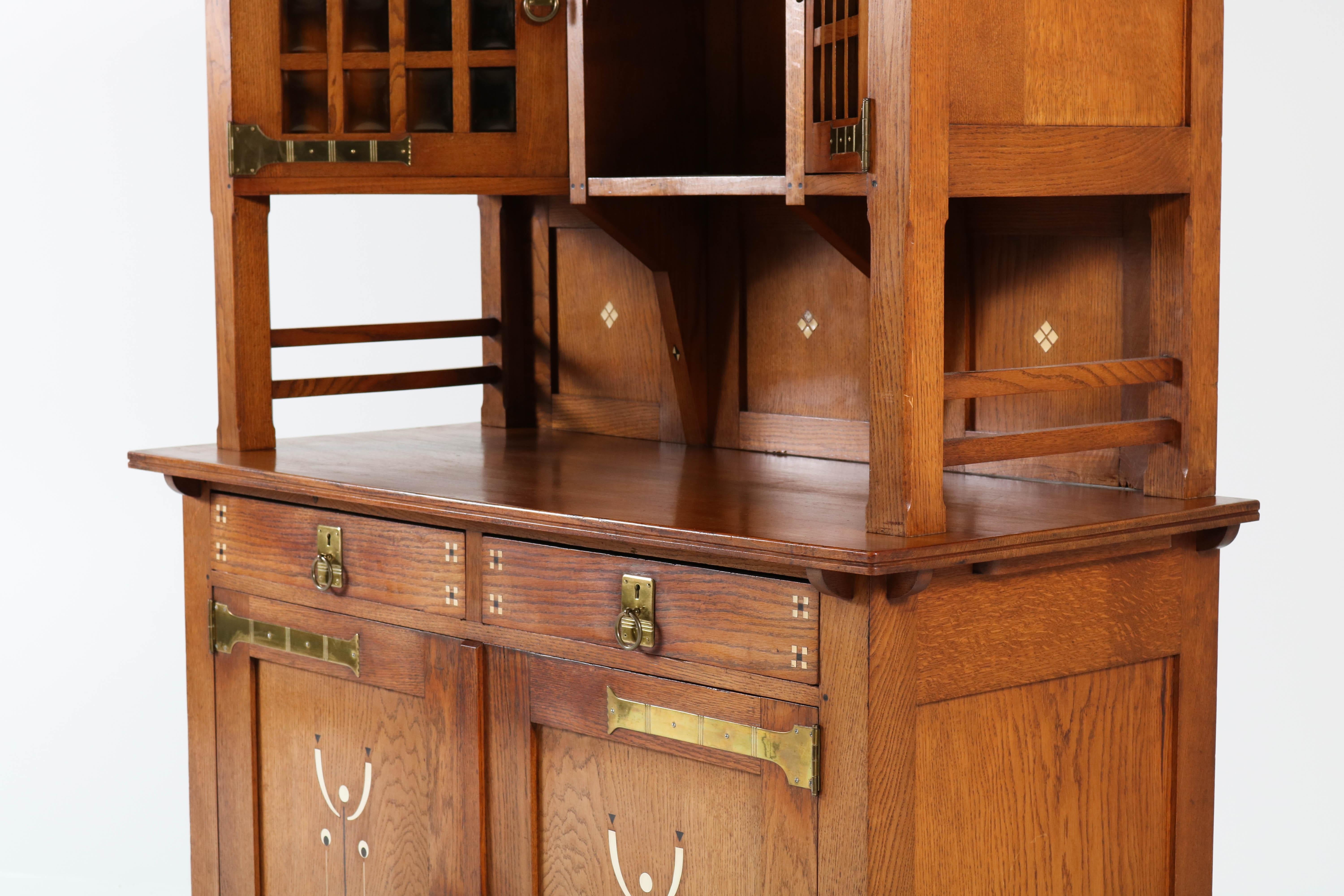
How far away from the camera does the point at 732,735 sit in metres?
2.78

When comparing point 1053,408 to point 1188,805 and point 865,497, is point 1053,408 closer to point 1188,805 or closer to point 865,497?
point 865,497

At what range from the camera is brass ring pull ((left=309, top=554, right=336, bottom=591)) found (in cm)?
349

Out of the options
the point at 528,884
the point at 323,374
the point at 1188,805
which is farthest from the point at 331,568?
the point at 323,374

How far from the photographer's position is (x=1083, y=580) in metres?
A: 2.83

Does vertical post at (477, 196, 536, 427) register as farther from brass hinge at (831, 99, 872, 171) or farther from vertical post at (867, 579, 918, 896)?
vertical post at (867, 579, 918, 896)

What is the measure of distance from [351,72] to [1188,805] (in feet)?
7.02

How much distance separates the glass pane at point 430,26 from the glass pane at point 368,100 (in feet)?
0.31

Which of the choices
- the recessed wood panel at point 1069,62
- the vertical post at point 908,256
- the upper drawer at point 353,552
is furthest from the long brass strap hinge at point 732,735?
the recessed wood panel at point 1069,62

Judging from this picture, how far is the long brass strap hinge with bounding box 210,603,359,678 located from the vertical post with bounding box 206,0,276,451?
1.18ft

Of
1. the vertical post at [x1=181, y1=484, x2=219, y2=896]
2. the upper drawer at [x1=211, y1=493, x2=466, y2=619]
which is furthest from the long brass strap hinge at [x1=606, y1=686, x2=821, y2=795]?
the vertical post at [x1=181, y1=484, x2=219, y2=896]

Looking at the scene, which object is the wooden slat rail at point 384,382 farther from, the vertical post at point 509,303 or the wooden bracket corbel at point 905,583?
the wooden bracket corbel at point 905,583

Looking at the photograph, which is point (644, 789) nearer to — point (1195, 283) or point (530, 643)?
point (530, 643)

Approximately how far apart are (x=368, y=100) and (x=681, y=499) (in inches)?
47.0

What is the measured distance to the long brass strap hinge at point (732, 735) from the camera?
8.70 feet
